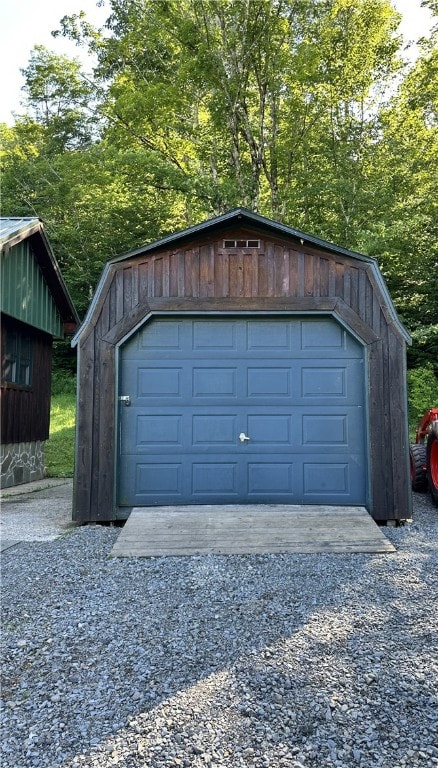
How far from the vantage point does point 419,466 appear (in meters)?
8.23

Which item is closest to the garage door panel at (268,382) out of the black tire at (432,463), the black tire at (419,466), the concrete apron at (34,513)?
the black tire at (432,463)

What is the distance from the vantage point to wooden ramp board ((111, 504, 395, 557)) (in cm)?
491

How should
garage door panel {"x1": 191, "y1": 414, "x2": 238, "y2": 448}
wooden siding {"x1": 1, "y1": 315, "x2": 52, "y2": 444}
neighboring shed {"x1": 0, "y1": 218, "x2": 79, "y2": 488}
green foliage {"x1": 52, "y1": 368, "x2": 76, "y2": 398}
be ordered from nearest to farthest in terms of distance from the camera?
garage door panel {"x1": 191, "y1": 414, "x2": 238, "y2": 448} → neighboring shed {"x1": 0, "y1": 218, "x2": 79, "y2": 488} → wooden siding {"x1": 1, "y1": 315, "x2": 52, "y2": 444} → green foliage {"x1": 52, "y1": 368, "x2": 76, "y2": 398}

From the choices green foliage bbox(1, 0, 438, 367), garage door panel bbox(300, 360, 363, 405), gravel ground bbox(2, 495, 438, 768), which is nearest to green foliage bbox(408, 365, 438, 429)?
green foliage bbox(1, 0, 438, 367)

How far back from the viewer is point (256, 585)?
13.1ft

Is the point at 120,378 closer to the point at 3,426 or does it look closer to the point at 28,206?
the point at 3,426

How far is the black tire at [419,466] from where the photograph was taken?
8.21 meters

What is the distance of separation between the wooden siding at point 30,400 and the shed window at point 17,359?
127 mm

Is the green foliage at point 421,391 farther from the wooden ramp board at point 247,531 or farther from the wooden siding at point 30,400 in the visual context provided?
the wooden siding at point 30,400

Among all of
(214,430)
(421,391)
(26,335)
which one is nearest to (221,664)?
(214,430)

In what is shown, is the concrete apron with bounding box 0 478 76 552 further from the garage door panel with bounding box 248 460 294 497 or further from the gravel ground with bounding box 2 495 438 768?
the garage door panel with bounding box 248 460 294 497

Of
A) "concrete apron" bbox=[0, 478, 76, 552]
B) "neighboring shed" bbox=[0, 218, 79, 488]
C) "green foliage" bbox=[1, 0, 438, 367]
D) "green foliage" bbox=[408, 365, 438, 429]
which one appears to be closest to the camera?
"concrete apron" bbox=[0, 478, 76, 552]

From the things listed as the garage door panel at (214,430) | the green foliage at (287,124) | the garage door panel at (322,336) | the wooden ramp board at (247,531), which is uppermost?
the green foliage at (287,124)

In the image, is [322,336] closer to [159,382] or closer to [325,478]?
[325,478]
